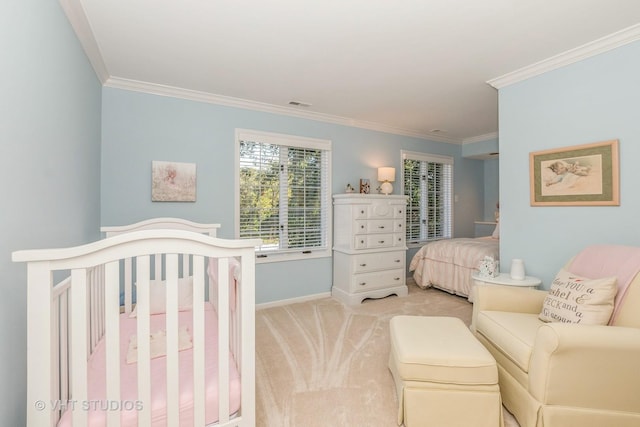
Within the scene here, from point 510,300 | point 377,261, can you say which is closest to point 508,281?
point 510,300

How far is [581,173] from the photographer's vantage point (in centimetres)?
235

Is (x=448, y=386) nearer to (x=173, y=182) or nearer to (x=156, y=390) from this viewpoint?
(x=156, y=390)

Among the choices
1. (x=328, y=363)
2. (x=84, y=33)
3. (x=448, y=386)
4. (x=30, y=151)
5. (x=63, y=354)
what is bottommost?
(x=328, y=363)

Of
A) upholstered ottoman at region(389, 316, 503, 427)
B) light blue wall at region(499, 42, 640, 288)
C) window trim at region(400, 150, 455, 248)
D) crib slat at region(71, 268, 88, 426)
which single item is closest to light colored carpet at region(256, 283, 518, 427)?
upholstered ottoman at region(389, 316, 503, 427)

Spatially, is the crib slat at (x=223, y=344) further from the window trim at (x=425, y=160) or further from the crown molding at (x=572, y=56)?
the window trim at (x=425, y=160)

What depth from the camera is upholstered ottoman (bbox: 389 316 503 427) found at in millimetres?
1518

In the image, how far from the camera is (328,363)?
224 cm

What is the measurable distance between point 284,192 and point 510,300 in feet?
8.54

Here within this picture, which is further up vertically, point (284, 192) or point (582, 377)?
point (284, 192)

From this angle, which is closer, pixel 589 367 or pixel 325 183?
pixel 589 367

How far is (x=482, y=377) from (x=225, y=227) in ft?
8.96

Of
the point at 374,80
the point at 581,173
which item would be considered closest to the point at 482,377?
the point at 581,173

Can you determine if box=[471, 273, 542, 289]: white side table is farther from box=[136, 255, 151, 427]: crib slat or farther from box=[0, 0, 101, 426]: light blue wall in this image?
box=[0, 0, 101, 426]: light blue wall

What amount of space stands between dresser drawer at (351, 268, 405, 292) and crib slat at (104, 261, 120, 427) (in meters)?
2.84
